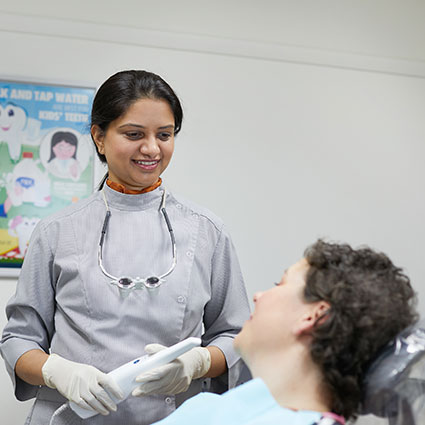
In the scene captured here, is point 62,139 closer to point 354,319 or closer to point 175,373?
point 175,373

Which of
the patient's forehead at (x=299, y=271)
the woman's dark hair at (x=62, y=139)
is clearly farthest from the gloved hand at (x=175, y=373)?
the woman's dark hair at (x=62, y=139)

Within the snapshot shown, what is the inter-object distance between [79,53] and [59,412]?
5.22 ft

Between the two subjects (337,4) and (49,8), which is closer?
(49,8)

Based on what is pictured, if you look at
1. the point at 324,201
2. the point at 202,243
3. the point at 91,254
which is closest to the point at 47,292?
the point at 91,254

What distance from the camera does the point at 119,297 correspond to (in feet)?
5.17

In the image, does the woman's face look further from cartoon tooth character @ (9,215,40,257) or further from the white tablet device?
cartoon tooth character @ (9,215,40,257)

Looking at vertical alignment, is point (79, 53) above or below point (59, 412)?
above

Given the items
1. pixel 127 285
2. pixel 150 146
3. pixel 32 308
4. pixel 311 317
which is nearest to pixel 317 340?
pixel 311 317

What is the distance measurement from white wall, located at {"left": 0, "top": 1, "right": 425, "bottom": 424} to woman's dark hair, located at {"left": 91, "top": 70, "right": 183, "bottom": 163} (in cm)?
100

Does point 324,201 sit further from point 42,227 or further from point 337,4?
point 42,227

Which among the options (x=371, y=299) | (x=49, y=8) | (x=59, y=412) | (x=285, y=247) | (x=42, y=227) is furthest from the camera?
(x=285, y=247)

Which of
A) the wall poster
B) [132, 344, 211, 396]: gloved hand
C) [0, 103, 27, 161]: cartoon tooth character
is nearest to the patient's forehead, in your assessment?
[132, 344, 211, 396]: gloved hand

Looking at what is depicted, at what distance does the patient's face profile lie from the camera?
1190mm

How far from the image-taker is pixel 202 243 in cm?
171
